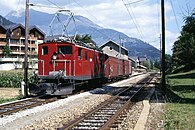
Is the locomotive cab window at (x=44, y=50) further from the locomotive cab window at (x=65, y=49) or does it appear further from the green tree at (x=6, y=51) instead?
the green tree at (x=6, y=51)

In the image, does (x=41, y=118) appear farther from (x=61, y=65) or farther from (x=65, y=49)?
(x=65, y=49)

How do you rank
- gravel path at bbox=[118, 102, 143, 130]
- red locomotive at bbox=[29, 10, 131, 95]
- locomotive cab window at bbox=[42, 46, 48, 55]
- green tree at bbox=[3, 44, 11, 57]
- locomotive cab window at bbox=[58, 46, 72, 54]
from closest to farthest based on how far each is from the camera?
gravel path at bbox=[118, 102, 143, 130] → red locomotive at bbox=[29, 10, 131, 95] → locomotive cab window at bbox=[58, 46, 72, 54] → locomotive cab window at bbox=[42, 46, 48, 55] → green tree at bbox=[3, 44, 11, 57]

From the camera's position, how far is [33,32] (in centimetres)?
11162

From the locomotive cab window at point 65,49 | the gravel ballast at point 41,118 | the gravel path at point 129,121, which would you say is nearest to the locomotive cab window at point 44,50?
the locomotive cab window at point 65,49

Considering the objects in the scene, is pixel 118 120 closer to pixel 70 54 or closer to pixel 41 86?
pixel 41 86

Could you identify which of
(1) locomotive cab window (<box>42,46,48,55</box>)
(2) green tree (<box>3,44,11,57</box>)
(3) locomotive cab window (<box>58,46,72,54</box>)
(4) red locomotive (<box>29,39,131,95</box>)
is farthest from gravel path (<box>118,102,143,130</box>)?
(2) green tree (<box>3,44,11,57</box>)

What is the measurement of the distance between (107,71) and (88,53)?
10.7m

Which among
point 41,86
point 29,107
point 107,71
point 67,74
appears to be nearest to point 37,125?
point 29,107

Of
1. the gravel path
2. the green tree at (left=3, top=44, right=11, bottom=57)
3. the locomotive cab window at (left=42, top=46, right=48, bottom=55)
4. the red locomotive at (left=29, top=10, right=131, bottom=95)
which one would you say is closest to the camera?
the gravel path

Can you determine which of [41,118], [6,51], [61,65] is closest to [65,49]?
[61,65]

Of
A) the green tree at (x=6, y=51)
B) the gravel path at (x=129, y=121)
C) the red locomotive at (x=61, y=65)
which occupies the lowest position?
the gravel path at (x=129, y=121)

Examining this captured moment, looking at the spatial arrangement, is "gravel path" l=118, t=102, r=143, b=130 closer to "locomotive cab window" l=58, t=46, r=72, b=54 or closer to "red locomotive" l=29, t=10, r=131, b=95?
"red locomotive" l=29, t=10, r=131, b=95

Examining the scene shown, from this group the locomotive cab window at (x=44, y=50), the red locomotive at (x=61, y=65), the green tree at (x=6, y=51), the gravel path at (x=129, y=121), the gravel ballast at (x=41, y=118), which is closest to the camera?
the gravel path at (x=129, y=121)

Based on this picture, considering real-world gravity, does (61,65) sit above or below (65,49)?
below
